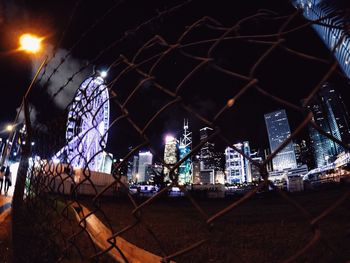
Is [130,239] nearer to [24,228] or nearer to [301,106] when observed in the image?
[24,228]

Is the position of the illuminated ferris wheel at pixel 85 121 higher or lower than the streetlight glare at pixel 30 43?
lower

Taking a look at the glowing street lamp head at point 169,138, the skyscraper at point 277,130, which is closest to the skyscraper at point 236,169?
the skyscraper at point 277,130

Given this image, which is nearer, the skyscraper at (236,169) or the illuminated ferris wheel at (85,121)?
the illuminated ferris wheel at (85,121)

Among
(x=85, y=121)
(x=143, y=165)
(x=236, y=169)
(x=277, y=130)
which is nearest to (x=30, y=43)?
(x=85, y=121)

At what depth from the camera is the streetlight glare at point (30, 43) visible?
10.3 feet

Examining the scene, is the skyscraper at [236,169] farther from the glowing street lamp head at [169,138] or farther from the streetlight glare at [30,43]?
the streetlight glare at [30,43]

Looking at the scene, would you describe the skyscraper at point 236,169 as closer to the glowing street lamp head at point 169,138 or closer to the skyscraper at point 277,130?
the skyscraper at point 277,130

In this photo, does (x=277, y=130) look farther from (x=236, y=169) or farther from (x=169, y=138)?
(x=169, y=138)

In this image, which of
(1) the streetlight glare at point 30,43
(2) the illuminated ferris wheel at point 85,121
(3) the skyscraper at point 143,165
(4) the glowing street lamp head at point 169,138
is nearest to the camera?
(2) the illuminated ferris wheel at point 85,121

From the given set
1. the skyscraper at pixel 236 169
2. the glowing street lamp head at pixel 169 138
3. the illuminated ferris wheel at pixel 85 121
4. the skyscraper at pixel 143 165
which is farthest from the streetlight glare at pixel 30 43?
the skyscraper at pixel 143 165

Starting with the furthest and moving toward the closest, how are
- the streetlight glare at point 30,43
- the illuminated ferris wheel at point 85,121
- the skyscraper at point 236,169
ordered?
the skyscraper at point 236,169
the streetlight glare at point 30,43
the illuminated ferris wheel at point 85,121

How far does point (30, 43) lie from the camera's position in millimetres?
3170

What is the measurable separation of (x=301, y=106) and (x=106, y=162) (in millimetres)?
34010

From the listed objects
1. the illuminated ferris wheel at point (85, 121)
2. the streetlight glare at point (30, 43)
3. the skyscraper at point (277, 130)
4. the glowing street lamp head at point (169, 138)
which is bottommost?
the illuminated ferris wheel at point (85, 121)
